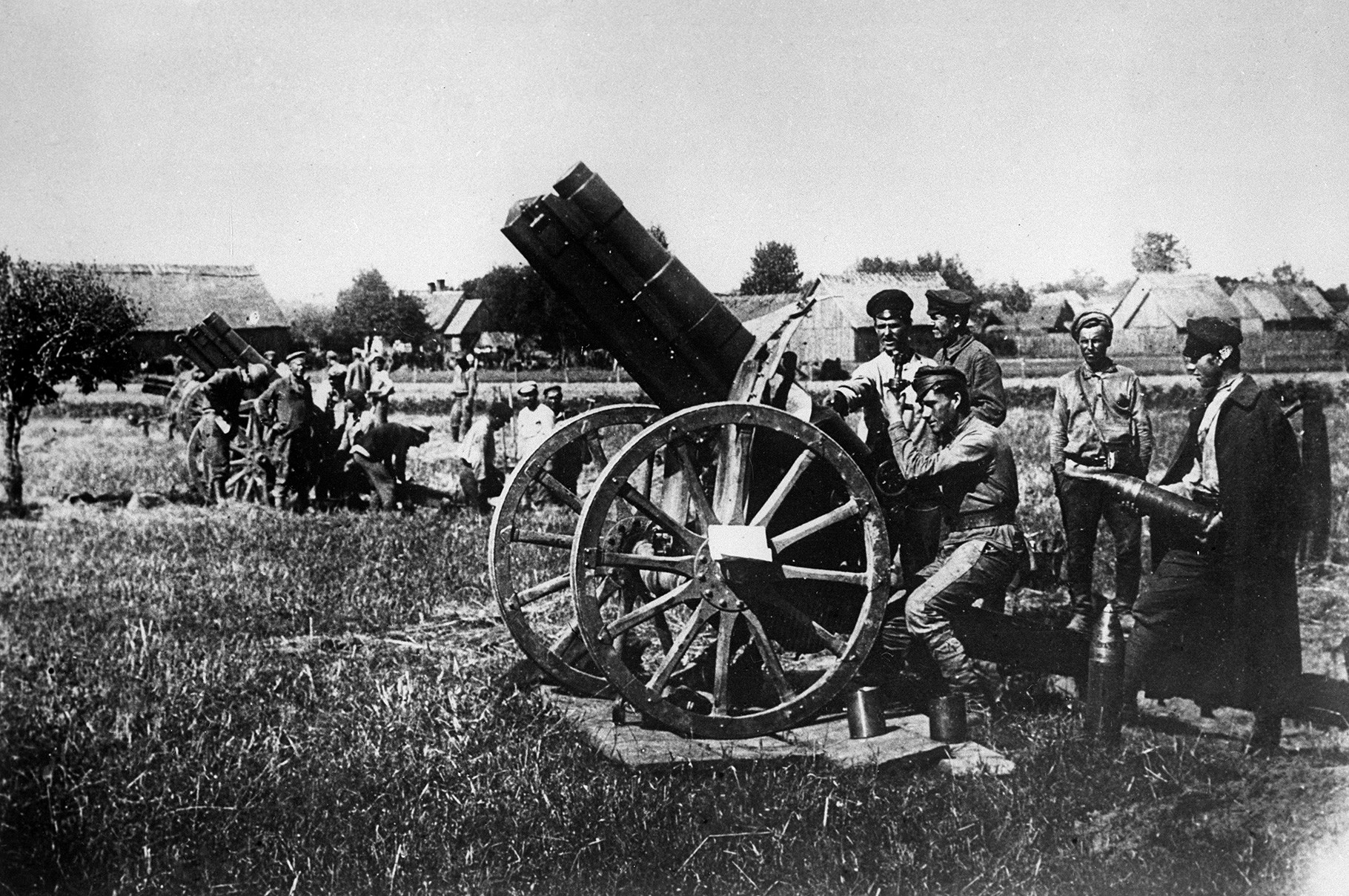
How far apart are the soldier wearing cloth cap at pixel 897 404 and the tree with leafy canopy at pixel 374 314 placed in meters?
56.0

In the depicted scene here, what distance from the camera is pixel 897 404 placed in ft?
22.9

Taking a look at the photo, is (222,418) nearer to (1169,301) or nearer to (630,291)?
(630,291)

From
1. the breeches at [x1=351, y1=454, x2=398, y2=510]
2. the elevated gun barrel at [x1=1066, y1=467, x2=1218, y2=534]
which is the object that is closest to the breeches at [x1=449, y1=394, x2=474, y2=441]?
the breeches at [x1=351, y1=454, x2=398, y2=510]

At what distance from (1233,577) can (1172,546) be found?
0.37 meters

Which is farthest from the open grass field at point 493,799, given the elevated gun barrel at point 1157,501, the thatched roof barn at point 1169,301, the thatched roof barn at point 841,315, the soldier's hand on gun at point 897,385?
the thatched roof barn at point 1169,301

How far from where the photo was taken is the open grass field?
13.6 ft

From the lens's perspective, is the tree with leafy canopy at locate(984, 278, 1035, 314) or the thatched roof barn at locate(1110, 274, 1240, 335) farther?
the tree with leafy canopy at locate(984, 278, 1035, 314)

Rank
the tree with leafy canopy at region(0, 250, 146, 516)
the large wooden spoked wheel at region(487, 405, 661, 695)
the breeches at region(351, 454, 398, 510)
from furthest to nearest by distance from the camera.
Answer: the breeches at region(351, 454, 398, 510) → the tree with leafy canopy at region(0, 250, 146, 516) → the large wooden spoked wheel at region(487, 405, 661, 695)

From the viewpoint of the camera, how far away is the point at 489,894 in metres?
4.03

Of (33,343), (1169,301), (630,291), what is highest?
(1169,301)

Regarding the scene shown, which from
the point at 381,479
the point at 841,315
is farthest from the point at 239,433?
the point at 841,315

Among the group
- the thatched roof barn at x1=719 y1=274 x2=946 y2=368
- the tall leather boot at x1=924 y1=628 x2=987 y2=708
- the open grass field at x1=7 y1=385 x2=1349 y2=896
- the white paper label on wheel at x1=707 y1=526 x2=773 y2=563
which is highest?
the thatched roof barn at x1=719 y1=274 x2=946 y2=368

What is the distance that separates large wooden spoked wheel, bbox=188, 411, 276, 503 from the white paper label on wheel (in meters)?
9.67

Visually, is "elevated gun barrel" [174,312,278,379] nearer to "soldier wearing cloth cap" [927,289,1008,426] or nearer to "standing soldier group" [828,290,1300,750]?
"soldier wearing cloth cap" [927,289,1008,426]
